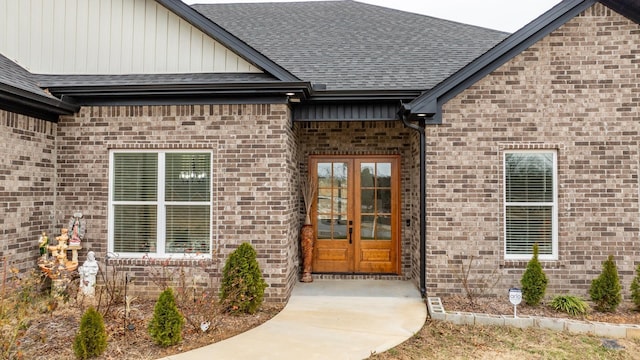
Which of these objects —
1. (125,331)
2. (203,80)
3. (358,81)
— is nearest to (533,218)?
(358,81)

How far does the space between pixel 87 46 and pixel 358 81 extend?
475 cm

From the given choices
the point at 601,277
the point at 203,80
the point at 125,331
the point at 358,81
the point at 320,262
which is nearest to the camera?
the point at 125,331

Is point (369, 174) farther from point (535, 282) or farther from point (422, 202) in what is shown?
point (535, 282)

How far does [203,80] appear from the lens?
710 centimetres

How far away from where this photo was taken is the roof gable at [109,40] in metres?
7.39

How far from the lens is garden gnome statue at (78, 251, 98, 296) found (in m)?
6.68

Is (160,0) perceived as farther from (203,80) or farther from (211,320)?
(211,320)

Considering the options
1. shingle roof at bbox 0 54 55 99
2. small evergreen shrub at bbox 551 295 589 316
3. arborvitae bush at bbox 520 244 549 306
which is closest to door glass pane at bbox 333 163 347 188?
arborvitae bush at bbox 520 244 549 306

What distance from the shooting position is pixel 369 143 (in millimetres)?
8883

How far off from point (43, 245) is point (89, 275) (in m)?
0.89

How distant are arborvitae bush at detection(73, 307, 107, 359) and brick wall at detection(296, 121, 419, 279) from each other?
5.00m

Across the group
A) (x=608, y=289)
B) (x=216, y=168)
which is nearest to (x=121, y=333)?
(x=216, y=168)

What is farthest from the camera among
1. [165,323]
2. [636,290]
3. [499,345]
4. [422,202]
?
[422,202]

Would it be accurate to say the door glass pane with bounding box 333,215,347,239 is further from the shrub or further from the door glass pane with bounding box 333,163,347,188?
the shrub
